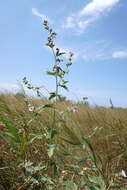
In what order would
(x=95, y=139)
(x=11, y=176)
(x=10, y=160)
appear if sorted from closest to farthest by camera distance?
(x=11, y=176), (x=10, y=160), (x=95, y=139)

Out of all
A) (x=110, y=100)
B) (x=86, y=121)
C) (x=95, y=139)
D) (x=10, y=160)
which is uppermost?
(x=110, y=100)

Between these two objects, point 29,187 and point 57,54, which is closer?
point 29,187

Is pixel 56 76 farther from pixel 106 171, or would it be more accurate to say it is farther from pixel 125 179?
pixel 125 179

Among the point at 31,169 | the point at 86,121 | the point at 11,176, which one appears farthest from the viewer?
the point at 86,121

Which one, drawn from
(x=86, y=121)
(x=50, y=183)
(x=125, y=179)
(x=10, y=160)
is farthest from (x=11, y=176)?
(x=86, y=121)

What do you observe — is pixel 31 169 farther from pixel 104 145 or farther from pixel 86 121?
pixel 86 121

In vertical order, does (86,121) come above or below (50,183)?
above

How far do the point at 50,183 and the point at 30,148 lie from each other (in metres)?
0.40

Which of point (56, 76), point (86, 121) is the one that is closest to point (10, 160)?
point (56, 76)

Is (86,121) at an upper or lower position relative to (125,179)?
upper

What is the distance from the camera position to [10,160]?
1.41 metres

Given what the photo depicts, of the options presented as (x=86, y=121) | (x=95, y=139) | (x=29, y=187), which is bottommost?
(x=29, y=187)

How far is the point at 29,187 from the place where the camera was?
118 centimetres

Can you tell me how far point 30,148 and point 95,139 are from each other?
0.77 metres
